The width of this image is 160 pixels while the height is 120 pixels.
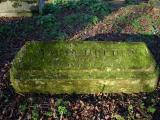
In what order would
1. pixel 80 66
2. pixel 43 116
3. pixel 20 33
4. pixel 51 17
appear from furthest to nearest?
pixel 51 17, pixel 20 33, pixel 80 66, pixel 43 116

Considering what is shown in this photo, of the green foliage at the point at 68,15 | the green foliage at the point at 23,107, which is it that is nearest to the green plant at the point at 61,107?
the green foliage at the point at 23,107

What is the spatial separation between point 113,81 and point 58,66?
4.39 feet

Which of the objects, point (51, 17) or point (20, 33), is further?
point (51, 17)

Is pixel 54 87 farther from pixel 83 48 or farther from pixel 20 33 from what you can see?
pixel 20 33

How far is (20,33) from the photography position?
411 inches

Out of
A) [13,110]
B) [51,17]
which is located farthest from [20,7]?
[13,110]

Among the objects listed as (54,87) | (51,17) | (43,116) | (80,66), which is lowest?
(43,116)

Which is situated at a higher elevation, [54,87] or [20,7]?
[20,7]

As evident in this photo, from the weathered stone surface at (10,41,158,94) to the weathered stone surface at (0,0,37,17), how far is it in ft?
16.6

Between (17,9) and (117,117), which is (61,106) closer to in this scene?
(117,117)

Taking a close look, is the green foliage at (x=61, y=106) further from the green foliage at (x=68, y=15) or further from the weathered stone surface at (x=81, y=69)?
the green foliage at (x=68, y=15)

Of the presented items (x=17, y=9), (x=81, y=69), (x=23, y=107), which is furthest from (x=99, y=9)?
(x=23, y=107)

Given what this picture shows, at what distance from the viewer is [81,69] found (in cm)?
675

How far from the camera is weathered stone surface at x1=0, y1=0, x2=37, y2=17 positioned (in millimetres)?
11625
